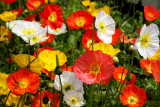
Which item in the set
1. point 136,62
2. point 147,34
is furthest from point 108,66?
point 136,62

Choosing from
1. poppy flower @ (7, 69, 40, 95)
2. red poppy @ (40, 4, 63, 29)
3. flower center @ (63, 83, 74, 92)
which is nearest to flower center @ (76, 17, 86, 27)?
red poppy @ (40, 4, 63, 29)

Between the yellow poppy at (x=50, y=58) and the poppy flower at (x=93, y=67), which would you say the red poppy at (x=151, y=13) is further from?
the poppy flower at (x=93, y=67)

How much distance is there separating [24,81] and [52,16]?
2.61 feet

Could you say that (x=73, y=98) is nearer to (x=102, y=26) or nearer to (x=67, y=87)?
(x=67, y=87)

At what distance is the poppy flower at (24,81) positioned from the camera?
1141 mm

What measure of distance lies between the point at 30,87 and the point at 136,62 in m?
1.35

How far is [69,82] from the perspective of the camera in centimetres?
126

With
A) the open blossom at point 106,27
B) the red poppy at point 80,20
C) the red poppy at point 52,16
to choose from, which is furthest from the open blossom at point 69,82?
the red poppy at point 80,20

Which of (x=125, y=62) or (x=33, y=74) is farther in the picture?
(x=125, y=62)

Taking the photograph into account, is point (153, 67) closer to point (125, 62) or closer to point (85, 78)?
point (85, 78)

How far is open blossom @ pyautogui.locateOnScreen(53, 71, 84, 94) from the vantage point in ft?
4.00

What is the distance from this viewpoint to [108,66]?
1039 millimetres

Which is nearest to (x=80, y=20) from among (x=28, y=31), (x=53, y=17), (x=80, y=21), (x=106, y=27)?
(x=80, y=21)

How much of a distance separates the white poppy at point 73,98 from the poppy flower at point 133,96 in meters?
0.31
